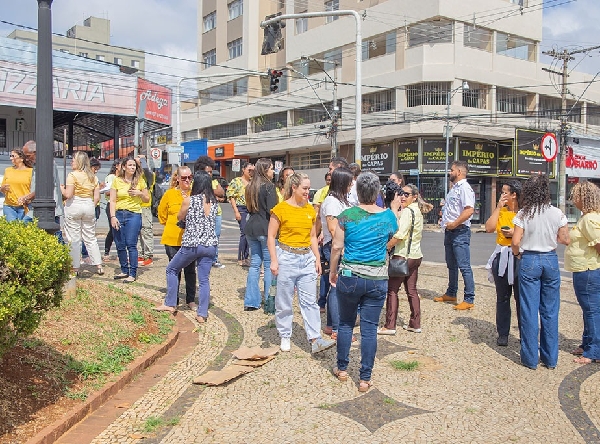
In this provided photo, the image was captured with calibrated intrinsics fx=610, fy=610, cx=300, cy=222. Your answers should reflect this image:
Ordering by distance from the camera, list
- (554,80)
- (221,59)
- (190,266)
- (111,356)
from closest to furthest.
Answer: (111,356), (190,266), (554,80), (221,59)

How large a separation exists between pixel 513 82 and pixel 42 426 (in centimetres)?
3757

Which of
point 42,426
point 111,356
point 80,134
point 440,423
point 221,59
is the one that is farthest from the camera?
point 221,59

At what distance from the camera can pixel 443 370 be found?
575 centimetres

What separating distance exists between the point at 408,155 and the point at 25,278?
3357 cm

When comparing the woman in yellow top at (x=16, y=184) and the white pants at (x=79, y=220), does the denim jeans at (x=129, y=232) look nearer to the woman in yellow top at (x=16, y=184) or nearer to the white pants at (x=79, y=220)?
the white pants at (x=79, y=220)

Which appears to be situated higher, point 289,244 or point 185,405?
point 289,244

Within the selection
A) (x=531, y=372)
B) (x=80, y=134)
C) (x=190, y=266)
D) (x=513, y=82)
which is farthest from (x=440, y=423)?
(x=513, y=82)

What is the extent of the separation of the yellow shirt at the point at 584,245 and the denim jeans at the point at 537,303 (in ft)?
1.37

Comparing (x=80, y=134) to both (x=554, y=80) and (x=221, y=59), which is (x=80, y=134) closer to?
(x=221, y=59)

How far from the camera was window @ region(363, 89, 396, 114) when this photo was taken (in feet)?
120

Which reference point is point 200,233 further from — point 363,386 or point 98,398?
point 363,386

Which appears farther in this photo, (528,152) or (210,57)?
(210,57)

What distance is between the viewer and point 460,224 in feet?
27.3

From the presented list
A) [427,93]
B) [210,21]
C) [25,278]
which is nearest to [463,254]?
[25,278]
